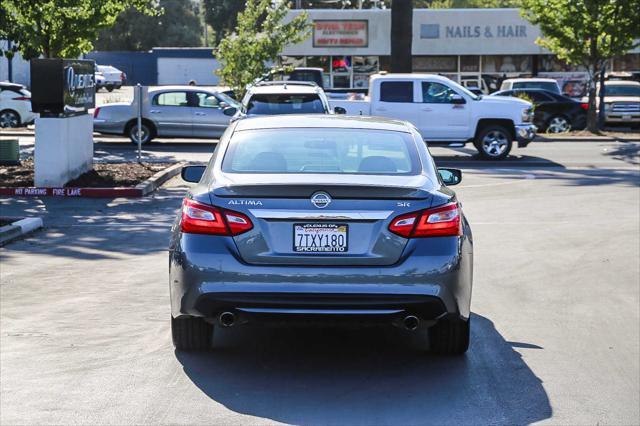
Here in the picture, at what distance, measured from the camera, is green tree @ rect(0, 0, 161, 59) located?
2038 cm

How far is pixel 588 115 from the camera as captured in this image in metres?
33.3

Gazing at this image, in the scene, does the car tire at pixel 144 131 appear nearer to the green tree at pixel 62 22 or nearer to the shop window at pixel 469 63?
the green tree at pixel 62 22

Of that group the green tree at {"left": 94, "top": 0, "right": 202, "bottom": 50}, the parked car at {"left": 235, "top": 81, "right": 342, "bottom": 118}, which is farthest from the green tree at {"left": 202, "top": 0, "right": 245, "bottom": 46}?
the parked car at {"left": 235, "top": 81, "right": 342, "bottom": 118}

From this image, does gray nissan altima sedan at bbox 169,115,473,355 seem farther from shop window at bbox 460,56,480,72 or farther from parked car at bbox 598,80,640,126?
shop window at bbox 460,56,480,72

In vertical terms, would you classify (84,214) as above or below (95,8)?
below

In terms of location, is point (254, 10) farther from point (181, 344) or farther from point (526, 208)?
point (181, 344)

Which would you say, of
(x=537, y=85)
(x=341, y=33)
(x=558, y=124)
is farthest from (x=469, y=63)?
(x=558, y=124)

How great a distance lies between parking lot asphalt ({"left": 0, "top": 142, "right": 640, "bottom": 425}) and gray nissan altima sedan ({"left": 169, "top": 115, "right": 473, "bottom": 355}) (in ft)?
1.58

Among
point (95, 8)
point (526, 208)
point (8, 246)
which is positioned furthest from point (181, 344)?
point (95, 8)

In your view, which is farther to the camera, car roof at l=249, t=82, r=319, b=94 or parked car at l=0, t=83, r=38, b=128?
parked car at l=0, t=83, r=38, b=128

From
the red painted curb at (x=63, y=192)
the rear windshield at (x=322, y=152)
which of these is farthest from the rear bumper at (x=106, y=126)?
the rear windshield at (x=322, y=152)

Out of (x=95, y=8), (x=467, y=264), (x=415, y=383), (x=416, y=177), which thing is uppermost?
(x=95, y=8)

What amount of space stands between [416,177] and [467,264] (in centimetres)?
64

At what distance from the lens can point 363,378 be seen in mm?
7012
